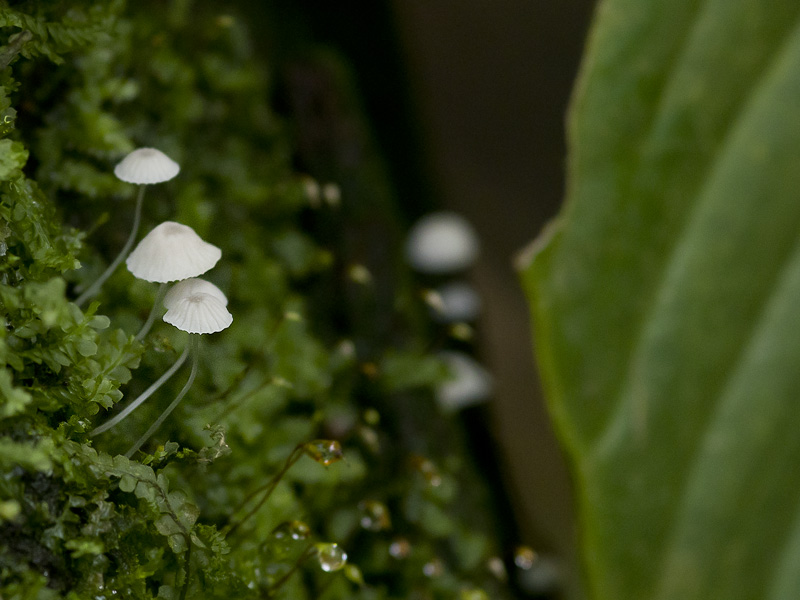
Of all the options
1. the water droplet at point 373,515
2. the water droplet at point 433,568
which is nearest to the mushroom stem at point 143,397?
the water droplet at point 373,515

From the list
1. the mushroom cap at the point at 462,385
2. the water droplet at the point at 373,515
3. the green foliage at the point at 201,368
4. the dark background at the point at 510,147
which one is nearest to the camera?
the green foliage at the point at 201,368

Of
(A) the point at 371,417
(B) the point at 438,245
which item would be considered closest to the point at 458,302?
(B) the point at 438,245

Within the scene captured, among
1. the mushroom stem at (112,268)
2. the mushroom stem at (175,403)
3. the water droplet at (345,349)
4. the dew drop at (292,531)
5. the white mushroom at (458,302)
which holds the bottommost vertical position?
the white mushroom at (458,302)

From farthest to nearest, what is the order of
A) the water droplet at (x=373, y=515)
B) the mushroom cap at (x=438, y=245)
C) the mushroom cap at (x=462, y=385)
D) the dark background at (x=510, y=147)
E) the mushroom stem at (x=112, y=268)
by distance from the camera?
the dark background at (x=510, y=147), the mushroom cap at (x=438, y=245), the mushroom cap at (x=462, y=385), the water droplet at (x=373, y=515), the mushroom stem at (x=112, y=268)

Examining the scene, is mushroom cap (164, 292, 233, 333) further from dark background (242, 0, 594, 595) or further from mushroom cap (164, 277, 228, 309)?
dark background (242, 0, 594, 595)

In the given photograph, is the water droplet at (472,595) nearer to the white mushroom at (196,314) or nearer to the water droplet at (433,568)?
the water droplet at (433,568)

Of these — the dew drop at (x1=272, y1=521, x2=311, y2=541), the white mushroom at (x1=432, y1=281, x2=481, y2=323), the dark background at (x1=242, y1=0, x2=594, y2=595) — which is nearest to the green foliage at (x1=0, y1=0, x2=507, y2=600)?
the dew drop at (x1=272, y1=521, x2=311, y2=541)

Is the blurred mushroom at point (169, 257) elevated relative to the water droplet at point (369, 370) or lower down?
elevated

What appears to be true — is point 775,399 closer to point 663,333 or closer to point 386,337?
point 663,333
